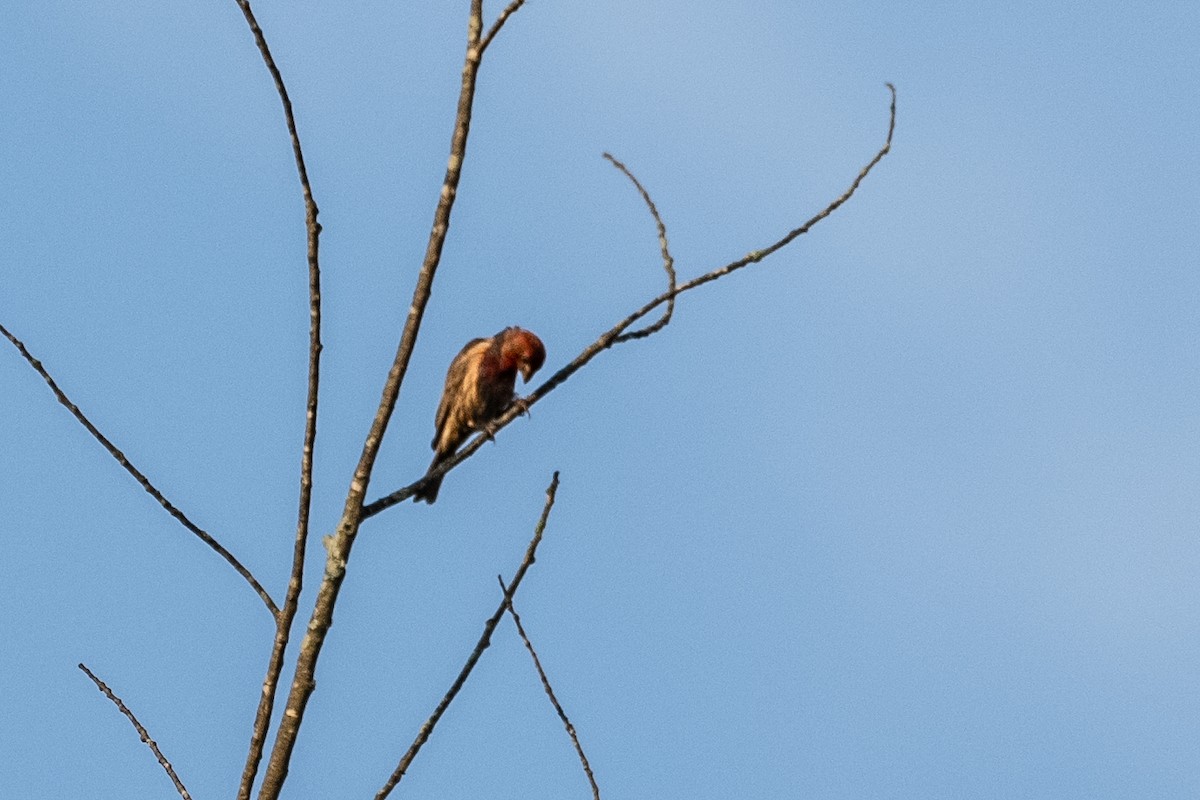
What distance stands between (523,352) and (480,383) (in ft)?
1.74

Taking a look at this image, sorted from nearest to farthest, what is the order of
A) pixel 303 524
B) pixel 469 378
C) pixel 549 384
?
pixel 303 524 → pixel 549 384 → pixel 469 378

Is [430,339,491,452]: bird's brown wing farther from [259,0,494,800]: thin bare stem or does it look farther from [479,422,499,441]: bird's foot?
[259,0,494,800]: thin bare stem

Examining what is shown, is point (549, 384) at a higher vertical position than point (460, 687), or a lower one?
higher

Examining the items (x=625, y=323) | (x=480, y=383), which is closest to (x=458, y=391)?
(x=480, y=383)

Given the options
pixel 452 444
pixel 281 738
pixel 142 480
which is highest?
pixel 452 444

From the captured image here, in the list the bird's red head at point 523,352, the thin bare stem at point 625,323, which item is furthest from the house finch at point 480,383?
the thin bare stem at point 625,323

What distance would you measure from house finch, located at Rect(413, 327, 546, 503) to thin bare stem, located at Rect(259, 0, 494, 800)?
22.0 feet

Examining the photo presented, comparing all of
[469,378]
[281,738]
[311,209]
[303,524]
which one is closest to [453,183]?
[311,209]

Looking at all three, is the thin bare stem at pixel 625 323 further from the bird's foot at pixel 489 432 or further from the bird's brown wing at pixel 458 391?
the bird's brown wing at pixel 458 391

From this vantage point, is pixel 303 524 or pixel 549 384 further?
pixel 549 384

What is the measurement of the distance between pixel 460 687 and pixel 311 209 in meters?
1.15

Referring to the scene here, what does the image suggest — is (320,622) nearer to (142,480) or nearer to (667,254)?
(142,480)

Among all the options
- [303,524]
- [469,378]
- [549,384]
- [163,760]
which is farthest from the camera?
[469,378]

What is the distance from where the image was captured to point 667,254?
429 centimetres
